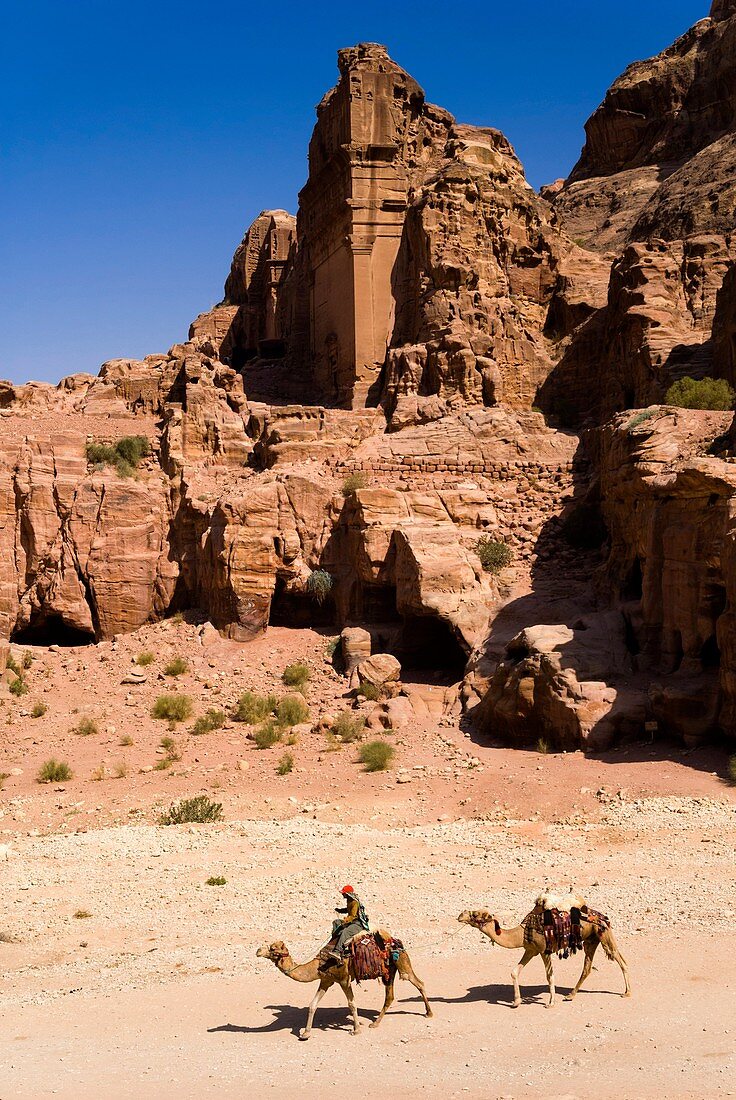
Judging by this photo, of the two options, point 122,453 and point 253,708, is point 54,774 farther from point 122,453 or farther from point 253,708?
point 122,453

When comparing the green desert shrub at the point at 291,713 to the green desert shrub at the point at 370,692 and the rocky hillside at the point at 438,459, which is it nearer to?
the green desert shrub at the point at 370,692

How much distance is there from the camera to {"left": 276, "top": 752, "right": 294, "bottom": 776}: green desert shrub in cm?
1591

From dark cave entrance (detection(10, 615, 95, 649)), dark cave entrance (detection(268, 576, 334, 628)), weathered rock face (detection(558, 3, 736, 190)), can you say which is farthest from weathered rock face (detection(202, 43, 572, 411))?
weathered rock face (detection(558, 3, 736, 190))

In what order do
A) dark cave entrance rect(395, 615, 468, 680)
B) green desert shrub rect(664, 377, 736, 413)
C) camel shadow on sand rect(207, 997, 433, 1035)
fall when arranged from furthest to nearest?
green desert shrub rect(664, 377, 736, 413) → dark cave entrance rect(395, 615, 468, 680) → camel shadow on sand rect(207, 997, 433, 1035)

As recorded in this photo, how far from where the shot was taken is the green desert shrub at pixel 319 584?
20.9 meters

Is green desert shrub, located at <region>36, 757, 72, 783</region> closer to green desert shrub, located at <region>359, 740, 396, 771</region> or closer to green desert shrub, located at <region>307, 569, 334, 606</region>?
green desert shrub, located at <region>359, 740, 396, 771</region>

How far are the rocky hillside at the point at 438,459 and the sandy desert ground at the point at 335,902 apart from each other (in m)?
1.98

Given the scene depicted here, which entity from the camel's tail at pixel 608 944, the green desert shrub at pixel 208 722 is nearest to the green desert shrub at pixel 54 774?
the green desert shrub at pixel 208 722

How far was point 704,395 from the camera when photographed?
66.8 ft

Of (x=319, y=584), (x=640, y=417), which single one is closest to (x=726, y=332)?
(x=640, y=417)

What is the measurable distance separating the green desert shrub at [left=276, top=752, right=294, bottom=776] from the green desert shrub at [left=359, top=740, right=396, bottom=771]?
1123mm

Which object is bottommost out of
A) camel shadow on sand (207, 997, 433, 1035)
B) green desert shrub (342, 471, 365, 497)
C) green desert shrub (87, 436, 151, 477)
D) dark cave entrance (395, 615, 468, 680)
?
camel shadow on sand (207, 997, 433, 1035)

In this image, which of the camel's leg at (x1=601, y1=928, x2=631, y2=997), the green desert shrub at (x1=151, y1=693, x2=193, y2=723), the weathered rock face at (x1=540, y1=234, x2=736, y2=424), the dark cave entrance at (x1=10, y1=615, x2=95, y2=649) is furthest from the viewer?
the weathered rock face at (x1=540, y1=234, x2=736, y2=424)

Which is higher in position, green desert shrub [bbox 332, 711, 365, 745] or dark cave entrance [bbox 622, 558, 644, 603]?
dark cave entrance [bbox 622, 558, 644, 603]
